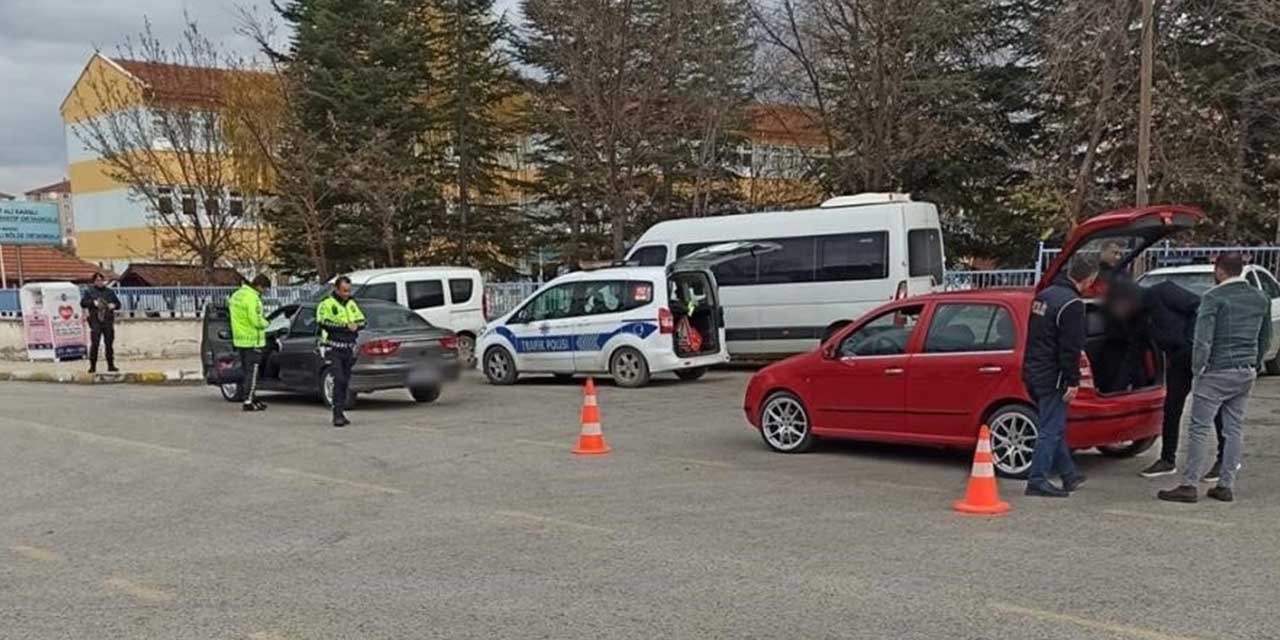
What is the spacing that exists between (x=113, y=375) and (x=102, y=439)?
30.8ft

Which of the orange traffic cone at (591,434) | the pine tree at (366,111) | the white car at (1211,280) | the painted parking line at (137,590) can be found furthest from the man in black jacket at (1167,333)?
the pine tree at (366,111)

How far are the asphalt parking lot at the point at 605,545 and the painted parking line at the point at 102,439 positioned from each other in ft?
0.40

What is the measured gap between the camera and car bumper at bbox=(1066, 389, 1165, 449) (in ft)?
24.3

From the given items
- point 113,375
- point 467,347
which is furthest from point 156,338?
point 467,347

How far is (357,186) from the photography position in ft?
95.9

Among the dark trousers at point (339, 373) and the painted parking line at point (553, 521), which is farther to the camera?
the dark trousers at point (339, 373)

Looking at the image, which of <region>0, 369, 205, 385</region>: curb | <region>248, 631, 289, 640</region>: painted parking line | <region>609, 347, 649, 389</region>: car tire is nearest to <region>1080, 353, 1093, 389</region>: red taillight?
<region>248, 631, 289, 640</region>: painted parking line

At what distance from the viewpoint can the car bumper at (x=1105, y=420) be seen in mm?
7422

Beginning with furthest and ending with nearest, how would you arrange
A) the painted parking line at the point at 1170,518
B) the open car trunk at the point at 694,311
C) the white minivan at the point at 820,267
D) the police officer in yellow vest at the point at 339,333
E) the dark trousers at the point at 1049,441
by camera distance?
the white minivan at the point at 820,267, the open car trunk at the point at 694,311, the police officer in yellow vest at the point at 339,333, the dark trousers at the point at 1049,441, the painted parking line at the point at 1170,518

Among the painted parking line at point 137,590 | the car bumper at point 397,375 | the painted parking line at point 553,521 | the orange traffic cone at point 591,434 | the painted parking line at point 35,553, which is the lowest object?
the painted parking line at point 553,521

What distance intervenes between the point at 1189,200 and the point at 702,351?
49.2 ft

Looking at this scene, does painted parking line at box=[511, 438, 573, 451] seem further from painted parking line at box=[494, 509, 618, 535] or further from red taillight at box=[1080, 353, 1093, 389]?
red taillight at box=[1080, 353, 1093, 389]

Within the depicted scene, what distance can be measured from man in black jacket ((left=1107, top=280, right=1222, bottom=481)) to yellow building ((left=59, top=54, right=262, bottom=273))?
30199 mm

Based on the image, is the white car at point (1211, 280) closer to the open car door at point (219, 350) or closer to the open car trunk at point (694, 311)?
the open car trunk at point (694, 311)
